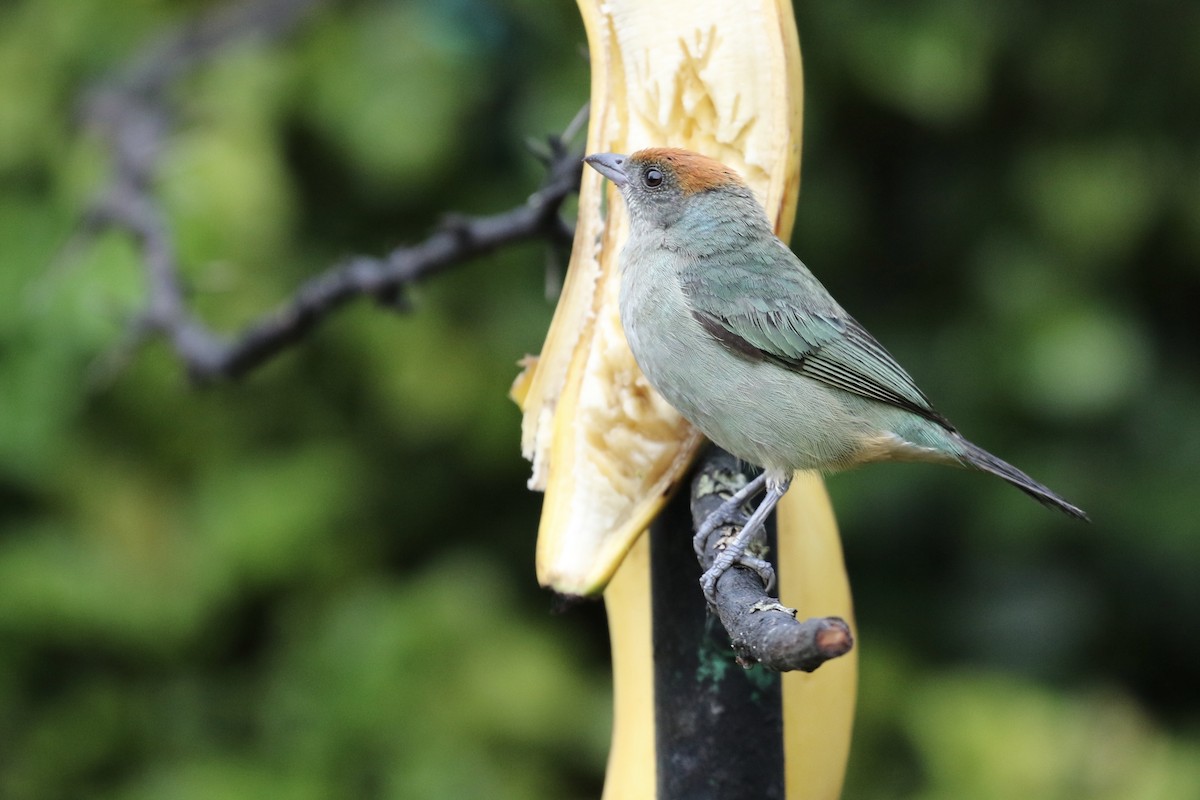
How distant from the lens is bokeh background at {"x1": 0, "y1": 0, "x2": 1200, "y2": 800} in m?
3.12

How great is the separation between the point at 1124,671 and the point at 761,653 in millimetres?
2671

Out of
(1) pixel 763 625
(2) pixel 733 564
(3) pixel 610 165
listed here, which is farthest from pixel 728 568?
(3) pixel 610 165

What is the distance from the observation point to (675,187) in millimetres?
1922

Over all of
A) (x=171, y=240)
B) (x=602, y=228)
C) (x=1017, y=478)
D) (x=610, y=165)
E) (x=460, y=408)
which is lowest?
(x=460, y=408)

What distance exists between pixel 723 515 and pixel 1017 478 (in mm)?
450

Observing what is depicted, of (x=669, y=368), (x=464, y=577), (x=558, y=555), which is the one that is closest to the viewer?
(x=558, y=555)

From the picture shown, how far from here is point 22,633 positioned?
3201 mm

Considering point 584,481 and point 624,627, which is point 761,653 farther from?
point 624,627

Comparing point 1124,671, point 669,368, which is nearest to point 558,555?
A: point 669,368

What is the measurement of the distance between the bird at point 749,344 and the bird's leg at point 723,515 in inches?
1.2

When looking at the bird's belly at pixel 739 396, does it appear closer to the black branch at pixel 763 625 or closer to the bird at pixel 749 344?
the bird at pixel 749 344

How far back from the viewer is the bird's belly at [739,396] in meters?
1.73

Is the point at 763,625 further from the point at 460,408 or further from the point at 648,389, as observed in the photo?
the point at 460,408

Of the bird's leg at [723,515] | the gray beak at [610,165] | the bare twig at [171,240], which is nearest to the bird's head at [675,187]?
the gray beak at [610,165]
